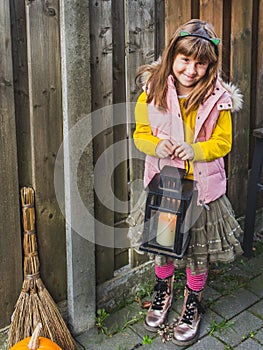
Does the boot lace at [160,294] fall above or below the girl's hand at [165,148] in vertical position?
below

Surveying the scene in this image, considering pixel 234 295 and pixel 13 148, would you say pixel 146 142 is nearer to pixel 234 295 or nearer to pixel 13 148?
pixel 13 148

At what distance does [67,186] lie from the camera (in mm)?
2842

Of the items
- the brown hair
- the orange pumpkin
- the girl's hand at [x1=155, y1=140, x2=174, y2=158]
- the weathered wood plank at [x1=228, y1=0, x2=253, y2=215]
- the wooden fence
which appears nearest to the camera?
the orange pumpkin

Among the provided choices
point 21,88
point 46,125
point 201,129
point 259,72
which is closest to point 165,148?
point 201,129

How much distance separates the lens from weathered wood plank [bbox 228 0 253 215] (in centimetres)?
367

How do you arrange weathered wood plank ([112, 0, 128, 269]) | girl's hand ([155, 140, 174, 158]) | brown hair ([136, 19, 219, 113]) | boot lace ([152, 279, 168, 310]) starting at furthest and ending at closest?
boot lace ([152, 279, 168, 310]) < weathered wood plank ([112, 0, 128, 269]) < girl's hand ([155, 140, 174, 158]) < brown hair ([136, 19, 219, 113])

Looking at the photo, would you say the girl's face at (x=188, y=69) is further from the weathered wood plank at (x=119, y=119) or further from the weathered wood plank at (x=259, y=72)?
the weathered wood plank at (x=259, y=72)

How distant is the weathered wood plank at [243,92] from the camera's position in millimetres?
3673

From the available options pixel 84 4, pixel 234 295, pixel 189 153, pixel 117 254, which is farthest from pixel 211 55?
pixel 234 295

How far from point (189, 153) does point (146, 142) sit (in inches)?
10.8

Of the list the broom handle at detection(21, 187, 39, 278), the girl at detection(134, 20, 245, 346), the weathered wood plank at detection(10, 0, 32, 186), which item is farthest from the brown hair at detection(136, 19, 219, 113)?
the broom handle at detection(21, 187, 39, 278)

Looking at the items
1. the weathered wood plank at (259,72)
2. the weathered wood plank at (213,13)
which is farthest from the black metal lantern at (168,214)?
the weathered wood plank at (259,72)

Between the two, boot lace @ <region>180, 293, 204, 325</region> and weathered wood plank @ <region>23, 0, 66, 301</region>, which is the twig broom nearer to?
weathered wood plank @ <region>23, 0, 66, 301</region>

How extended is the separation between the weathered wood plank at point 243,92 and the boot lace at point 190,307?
3.58 ft
